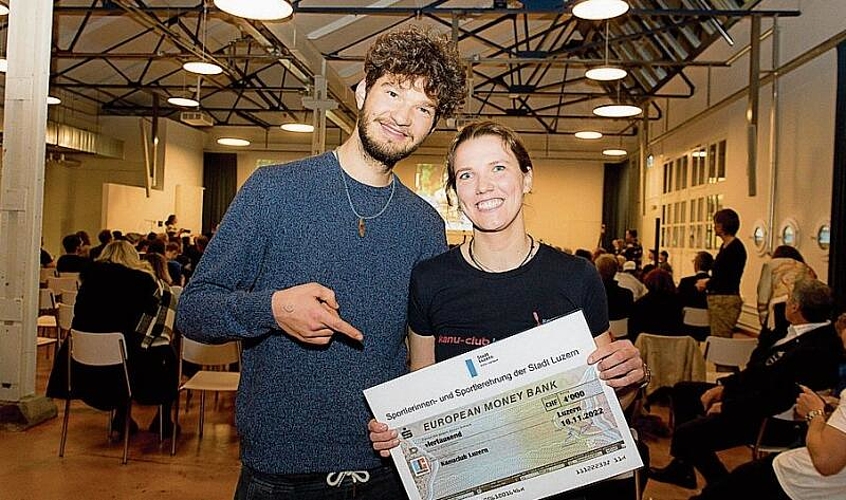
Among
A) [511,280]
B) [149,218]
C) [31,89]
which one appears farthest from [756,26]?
[149,218]

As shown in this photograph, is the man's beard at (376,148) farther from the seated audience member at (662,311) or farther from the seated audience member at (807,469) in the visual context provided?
the seated audience member at (662,311)

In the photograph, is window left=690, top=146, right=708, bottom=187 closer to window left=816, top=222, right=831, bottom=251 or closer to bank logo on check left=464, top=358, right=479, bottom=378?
window left=816, top=222, right=831, bottom=251

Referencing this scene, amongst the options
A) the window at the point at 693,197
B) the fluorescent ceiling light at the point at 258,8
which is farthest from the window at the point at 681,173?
the fluorescent ceiling light at the point at 258,8

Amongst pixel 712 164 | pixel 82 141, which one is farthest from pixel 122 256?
pixel 82 141

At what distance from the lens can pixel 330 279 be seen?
1672 mm

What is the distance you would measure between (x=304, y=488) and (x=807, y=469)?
88.1 inches

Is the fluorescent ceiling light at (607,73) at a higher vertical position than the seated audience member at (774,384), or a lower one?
higher

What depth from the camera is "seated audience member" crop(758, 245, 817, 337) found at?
528cm

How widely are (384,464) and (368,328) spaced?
30 cm

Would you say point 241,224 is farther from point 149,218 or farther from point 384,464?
point 149,218

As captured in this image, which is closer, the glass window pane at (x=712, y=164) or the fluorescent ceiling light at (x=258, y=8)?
the fluorescent ceiling light at (x=258, y=8)

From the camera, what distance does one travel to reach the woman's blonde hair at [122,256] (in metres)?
5.32

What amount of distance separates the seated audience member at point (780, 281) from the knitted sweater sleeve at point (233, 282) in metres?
3.94

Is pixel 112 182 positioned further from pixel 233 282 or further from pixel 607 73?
pixel 233 282
